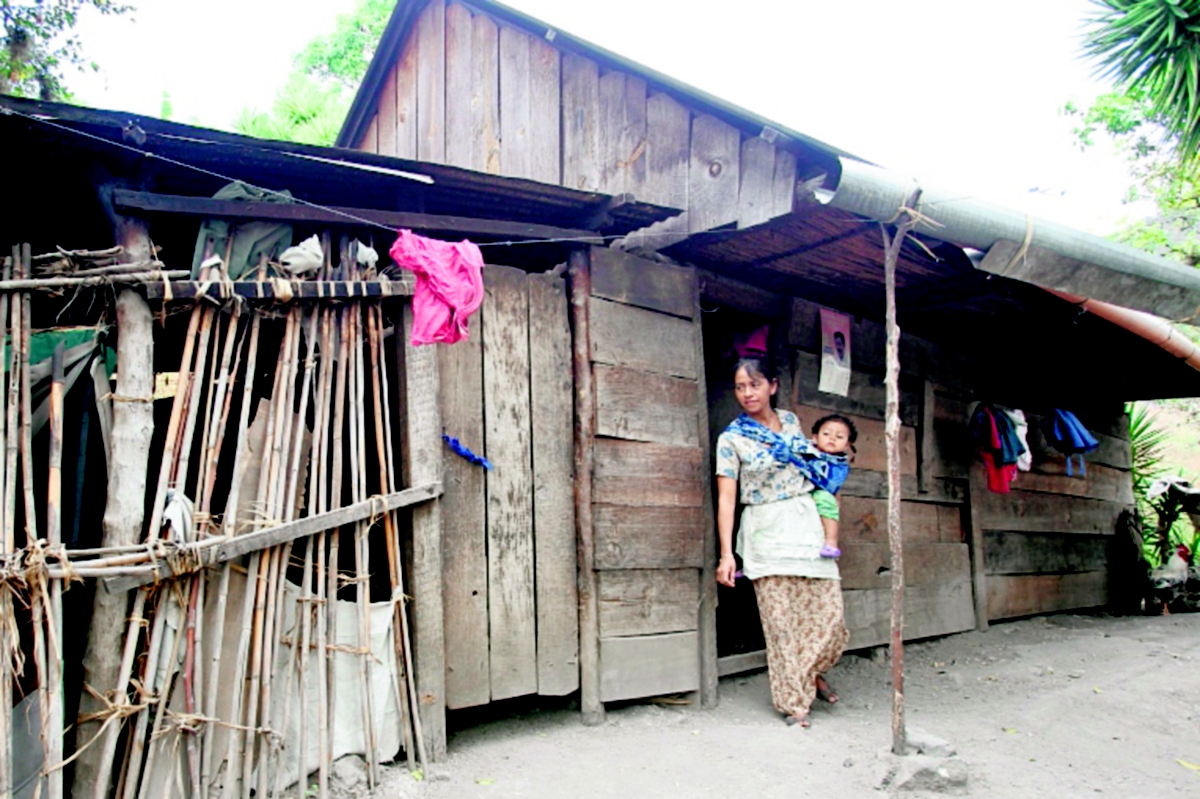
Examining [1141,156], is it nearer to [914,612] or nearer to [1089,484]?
[1089,484]

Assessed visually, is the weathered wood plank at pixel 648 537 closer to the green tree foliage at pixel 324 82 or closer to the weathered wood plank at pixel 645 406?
the weathered wood plank at pixel 645 406

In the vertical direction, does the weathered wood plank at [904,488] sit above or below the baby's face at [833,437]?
below

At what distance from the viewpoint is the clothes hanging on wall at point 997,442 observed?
24.2ft

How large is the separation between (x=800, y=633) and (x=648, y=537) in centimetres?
98

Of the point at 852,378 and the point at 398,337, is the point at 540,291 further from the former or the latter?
the point at 852,378

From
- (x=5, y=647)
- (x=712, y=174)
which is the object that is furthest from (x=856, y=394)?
(x=5, y=647)

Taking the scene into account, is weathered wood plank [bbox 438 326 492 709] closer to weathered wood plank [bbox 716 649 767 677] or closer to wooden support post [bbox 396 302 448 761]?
wooden support post [bbox 396 302 448 761]

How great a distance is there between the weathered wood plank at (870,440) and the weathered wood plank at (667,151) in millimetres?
1772

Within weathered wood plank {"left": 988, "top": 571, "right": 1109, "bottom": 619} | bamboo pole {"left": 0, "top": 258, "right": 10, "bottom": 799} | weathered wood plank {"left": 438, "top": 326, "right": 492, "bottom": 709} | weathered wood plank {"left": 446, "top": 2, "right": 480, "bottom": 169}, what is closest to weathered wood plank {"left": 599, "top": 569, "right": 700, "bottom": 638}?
weathered wood plank {"left": 438, "top": 326, "right": 492, "bottom": 709}

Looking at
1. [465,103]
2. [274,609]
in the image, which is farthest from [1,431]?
[465,103]

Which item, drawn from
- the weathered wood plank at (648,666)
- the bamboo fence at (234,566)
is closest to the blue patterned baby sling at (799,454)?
the weathered wood plank at (648,666)

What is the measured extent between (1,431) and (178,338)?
1188mm

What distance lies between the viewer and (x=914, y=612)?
6879 mm

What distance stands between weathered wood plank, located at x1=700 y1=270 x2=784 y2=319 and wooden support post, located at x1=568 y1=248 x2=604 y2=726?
1132mm
